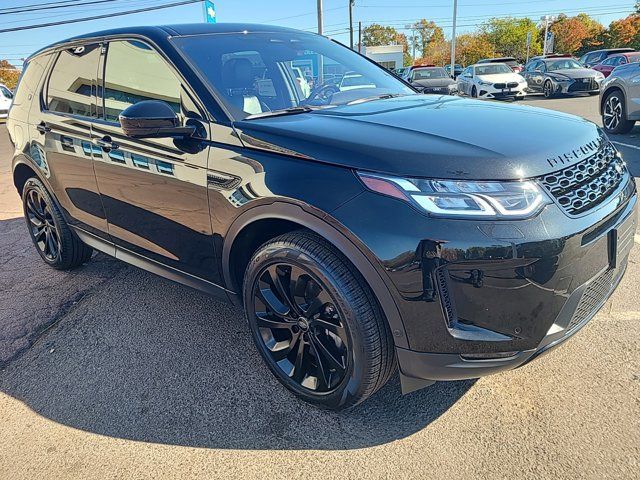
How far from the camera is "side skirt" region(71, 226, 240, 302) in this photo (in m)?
2.71

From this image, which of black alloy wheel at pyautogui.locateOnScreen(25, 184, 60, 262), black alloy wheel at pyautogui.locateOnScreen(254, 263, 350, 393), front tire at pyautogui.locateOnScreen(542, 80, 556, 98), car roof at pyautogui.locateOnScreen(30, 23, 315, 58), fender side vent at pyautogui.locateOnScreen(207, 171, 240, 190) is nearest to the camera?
black alloy wheel at pyautogui.locateOnScreen(254, 263, 350, 393)

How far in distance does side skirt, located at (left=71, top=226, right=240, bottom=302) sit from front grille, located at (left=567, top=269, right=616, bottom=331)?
5.17 ft

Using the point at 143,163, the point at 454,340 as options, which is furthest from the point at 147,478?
the point at 143,163

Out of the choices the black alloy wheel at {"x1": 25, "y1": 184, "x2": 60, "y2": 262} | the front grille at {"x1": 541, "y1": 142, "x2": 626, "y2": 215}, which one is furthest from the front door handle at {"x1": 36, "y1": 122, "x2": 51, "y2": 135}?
the front grille at {"x1": 541, "y1": 142, "x2": 626, "y2": 215}

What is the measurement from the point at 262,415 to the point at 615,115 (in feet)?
27.4

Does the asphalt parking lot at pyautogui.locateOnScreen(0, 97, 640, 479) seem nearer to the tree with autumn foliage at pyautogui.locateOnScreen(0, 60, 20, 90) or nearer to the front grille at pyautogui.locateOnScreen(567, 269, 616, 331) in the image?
the front grille at pyautogui.locateOnScreen(567, 269, 616, 331)

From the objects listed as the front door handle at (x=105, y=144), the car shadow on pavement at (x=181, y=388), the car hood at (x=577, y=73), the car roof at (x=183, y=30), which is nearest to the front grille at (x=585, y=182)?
the car shadow on pavement at (x=181, y=388)

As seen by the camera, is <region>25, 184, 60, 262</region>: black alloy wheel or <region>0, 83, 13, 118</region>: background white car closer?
<region>25, 184, 60, 262</region>: black alloy wheel

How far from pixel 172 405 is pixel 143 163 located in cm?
127

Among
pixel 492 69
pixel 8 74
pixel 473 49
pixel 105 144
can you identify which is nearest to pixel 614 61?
pixel 492 69

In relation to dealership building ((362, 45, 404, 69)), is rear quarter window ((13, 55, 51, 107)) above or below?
above

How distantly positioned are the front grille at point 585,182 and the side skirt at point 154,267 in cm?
158

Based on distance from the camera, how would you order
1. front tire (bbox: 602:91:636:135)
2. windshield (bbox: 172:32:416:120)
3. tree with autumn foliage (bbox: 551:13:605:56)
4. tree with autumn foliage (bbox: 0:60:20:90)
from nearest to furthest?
windshield (bbox: 172:32:416:120)
front tire (bbox: 602:91:636:135)
tree with autumn foliage (bbox: 551:13:605:56)
tree with autumn foliage (bbox: 0:60:20:90)

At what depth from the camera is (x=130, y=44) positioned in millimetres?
2922
